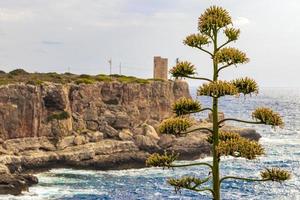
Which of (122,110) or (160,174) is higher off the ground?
(122,110)

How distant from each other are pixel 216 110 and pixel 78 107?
7829 centimetres

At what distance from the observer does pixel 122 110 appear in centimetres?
9644

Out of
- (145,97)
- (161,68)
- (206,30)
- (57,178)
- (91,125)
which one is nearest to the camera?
(206,30)

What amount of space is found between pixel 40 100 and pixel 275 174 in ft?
246

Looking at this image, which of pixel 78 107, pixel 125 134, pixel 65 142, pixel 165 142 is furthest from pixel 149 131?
pixel 65 142

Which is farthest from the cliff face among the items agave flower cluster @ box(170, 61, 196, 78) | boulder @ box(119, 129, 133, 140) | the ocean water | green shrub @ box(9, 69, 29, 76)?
agave flower cluster @ box(170, 61, 196, 78)

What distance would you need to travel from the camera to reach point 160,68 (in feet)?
414

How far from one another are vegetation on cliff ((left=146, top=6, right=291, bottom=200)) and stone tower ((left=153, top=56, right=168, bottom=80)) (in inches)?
4268

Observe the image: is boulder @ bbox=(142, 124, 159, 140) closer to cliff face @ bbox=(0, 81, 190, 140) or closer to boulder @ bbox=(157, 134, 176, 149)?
boulder @ bbox=(157, 134, 176, 149)

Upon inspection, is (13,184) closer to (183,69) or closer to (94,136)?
(94,136)

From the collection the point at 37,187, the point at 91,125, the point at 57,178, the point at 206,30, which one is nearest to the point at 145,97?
the point at 91,125

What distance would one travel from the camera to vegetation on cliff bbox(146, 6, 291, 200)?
1382cm

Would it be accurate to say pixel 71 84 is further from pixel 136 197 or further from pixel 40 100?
pixel 136 197

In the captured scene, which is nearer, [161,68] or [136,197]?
[136,197]
